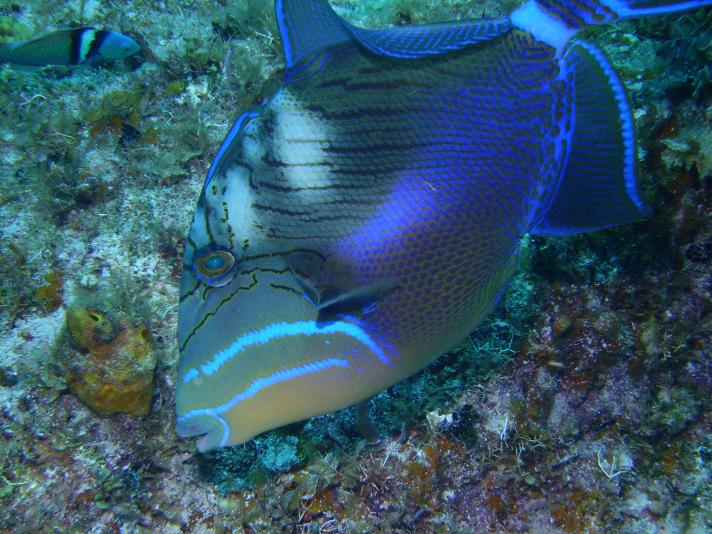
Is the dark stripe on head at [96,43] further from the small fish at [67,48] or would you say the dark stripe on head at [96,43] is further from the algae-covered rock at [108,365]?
the algae-covered rock at [108,365]

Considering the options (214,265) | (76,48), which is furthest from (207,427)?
(76,48)

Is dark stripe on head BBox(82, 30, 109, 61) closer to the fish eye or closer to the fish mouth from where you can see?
the fish eye

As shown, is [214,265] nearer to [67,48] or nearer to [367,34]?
[367,34]

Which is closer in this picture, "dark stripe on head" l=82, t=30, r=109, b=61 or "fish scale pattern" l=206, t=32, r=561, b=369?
"fish scale pattern" l=206, t=32, r=561, b=369

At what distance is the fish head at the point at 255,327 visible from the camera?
1.25 meters

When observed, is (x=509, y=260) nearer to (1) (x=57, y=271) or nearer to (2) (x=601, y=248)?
(2) (x=601, y=248)

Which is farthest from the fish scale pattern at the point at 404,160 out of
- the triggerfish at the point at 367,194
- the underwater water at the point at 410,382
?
the underwater water at the point at 410,382

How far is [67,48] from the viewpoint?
3.06m

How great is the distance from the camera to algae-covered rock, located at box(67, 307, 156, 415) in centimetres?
222

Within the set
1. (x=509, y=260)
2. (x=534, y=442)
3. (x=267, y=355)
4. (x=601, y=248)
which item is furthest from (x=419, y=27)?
(x=534, y=442)

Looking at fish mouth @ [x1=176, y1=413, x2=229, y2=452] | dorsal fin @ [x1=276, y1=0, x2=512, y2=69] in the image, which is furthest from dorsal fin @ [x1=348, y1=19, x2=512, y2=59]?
fish mouth @ [x1=176, y1=413, x2=229, y2=452]

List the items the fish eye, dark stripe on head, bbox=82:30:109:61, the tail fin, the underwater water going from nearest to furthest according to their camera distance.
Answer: the tail fin, the fish eye, the underwater water, dark stripe on head, bbox=82:30:109:61

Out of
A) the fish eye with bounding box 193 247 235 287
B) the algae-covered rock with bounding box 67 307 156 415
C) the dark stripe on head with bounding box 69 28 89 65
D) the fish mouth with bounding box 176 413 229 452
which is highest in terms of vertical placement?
the fish eye with bounding box 193 247 235 287

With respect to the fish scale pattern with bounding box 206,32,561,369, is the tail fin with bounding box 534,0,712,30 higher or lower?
higher
